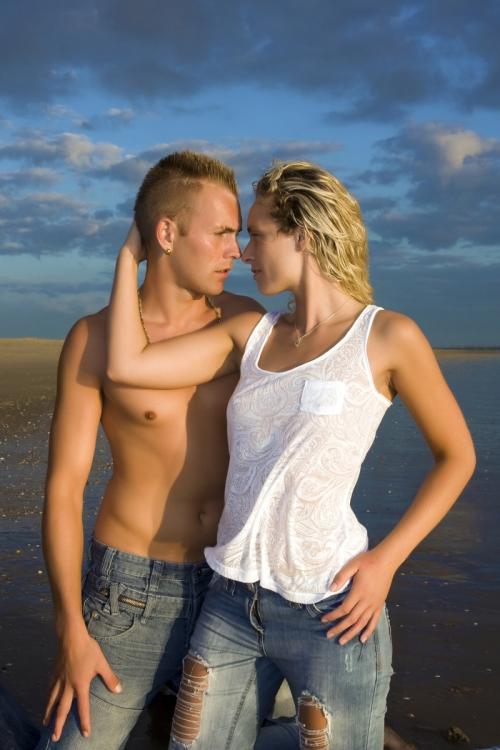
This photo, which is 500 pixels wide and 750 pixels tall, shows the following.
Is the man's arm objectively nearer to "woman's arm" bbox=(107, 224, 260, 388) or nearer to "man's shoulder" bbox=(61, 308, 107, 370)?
"man's shoulder" bbox=(61, 308, 107, 370)

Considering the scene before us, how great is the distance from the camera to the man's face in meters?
3.98

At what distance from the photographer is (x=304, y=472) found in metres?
3.19

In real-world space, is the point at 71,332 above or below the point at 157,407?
above

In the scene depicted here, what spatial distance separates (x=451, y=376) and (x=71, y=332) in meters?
27.6

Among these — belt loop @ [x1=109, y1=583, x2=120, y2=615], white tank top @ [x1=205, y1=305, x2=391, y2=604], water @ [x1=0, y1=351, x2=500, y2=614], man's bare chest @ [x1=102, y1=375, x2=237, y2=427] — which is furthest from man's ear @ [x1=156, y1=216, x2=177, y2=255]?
water @ [x1=0, y1=351, x2=500, y2=614]

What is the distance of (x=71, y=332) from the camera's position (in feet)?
13.4

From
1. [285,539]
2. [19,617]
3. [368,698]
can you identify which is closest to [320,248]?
[285,539]

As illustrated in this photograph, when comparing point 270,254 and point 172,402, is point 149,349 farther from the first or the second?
point 270,254

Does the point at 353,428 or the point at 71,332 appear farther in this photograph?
the point at 71,332

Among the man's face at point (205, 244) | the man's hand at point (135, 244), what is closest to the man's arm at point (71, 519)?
the man's hand at point (135, 244)

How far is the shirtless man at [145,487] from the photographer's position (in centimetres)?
368

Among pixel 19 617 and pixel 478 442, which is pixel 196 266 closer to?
pixel 19 617

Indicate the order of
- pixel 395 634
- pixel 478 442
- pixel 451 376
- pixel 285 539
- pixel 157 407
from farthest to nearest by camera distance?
1. pixel 451 376
2. pixel 478 442
3. pixel 395 634
4. pixel 157 407
5. pixel 285 539

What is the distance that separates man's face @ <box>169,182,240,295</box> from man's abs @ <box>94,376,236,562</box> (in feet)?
1.45
